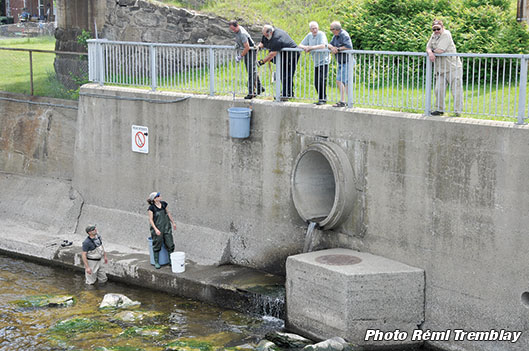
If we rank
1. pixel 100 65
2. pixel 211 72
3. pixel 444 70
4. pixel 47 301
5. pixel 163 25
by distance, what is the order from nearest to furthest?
pixel 444 70
pixel 47 301
pixel 211 72
pixel 100 65
pixel 163 25

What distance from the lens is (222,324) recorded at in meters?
14.1

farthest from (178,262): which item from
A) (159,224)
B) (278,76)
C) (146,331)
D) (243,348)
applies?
(278,76)

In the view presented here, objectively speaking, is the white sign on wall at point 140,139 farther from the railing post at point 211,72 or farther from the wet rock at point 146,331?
the wet rock at point 146,331

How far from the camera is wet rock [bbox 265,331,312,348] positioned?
42.3ft

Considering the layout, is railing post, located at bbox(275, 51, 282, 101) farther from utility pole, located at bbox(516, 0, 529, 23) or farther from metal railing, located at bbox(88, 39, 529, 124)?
utility pole, located at bbox(516, 0, 529, 23)

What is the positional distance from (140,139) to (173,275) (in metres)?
3.49

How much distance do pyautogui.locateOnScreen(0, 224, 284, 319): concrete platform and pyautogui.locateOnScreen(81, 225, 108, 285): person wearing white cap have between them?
0.27 metres

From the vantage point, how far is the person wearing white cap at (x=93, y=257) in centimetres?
1609

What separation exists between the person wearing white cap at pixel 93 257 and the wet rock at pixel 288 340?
4.71 meters

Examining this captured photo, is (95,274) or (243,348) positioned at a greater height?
(95,274)

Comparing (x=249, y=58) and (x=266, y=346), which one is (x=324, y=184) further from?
(x=266, y=346)

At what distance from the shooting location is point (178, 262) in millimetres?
15641

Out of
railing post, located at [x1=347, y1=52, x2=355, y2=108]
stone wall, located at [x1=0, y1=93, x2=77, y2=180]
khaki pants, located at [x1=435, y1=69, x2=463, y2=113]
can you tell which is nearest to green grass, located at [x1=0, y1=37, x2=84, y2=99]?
stone wall, located at [x1=0, y1=93, x2=77, y2=180]

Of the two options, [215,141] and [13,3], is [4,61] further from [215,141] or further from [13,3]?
[13,3]
